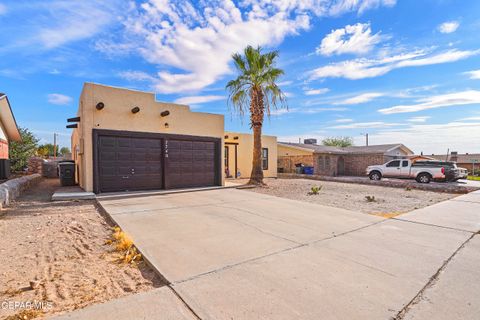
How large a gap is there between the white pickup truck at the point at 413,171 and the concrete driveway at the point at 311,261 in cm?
1088

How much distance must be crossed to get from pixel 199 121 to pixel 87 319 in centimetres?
1095

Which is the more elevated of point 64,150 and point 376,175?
point 64,150

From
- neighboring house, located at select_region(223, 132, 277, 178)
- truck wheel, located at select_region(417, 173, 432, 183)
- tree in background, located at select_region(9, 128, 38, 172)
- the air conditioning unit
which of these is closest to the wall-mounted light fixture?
neighboring house, located at select_region(223, 132, 277, 178)

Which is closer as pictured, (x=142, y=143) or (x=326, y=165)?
(x=142, y=143)

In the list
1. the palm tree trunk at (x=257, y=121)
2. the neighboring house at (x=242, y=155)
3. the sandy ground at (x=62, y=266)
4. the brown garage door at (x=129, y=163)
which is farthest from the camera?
the neighboring house at (x=242, y=155)

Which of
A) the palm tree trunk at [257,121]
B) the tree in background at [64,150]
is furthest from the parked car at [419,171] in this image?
the tree in background at [64,150]

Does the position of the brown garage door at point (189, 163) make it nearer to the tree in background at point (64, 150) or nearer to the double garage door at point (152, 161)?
the double garage door at point (152, 161)

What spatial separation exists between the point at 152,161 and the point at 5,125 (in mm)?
13000

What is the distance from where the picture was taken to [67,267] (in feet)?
11.8

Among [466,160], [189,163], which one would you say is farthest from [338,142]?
[189,163]

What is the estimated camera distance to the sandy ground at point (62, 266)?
2844mm

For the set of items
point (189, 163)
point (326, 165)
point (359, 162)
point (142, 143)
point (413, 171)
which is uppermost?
point (142, 143)

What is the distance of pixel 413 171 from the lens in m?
17.4

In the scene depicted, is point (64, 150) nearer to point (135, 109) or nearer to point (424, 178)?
point (135, 109)
